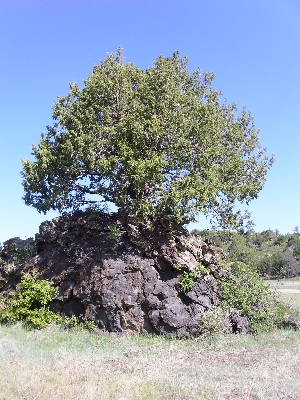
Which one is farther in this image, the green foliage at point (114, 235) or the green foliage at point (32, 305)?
the green foliage at point (114, 235)

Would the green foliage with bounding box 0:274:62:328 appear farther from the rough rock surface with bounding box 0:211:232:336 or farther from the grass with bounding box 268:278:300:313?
the grass with bounding box 268:278:300:313

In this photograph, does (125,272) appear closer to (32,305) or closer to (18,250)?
(32,305)

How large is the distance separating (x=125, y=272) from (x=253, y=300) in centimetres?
531

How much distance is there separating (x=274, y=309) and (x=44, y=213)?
35.6ft

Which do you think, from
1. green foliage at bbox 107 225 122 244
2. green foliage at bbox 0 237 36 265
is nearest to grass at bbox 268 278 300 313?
green foliage at bbox 107 225 122 244

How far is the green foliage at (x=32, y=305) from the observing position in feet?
54.2

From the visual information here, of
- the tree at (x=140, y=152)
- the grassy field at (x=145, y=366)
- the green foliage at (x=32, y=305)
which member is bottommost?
the grassy field at (x=145, y=366)

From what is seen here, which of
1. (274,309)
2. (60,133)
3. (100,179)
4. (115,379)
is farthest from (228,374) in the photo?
(60,133)

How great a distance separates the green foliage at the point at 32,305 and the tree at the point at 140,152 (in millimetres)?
3640

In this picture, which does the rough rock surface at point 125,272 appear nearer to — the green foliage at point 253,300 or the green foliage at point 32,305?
the green foliage at point 32,305

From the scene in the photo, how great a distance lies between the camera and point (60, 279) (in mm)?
17328

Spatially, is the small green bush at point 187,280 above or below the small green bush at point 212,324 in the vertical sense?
above

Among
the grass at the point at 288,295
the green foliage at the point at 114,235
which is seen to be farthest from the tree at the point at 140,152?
the grass at the point at 288,295

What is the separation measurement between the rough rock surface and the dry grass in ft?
3.16
